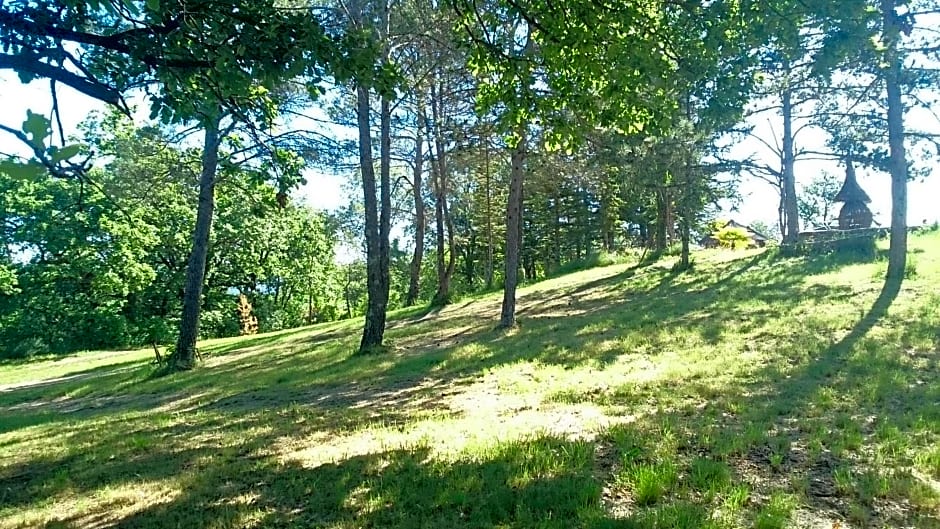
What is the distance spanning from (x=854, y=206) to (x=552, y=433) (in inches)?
772

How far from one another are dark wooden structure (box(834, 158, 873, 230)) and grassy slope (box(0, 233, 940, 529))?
9.98 meters

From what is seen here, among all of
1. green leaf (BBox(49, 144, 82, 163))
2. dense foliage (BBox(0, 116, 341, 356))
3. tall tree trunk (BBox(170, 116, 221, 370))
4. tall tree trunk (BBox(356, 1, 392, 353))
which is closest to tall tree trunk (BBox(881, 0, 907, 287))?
tall tree trunk (BBox(356, 1, 392, 353))

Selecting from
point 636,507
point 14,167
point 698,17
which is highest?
point 698,17

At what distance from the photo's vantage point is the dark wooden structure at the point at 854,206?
63.2ft

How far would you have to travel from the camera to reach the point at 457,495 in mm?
3320

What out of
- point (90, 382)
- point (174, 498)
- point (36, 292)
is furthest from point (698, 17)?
point (36, 292)

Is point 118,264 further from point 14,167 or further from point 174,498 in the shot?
point 14,167

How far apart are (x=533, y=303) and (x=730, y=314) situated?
246 inches

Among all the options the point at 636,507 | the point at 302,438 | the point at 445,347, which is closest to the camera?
the point at 636,507

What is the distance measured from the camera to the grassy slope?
10.4ft

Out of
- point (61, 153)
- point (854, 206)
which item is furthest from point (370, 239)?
point (854, 206)

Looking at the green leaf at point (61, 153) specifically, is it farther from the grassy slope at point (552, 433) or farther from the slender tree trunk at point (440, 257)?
the slender tree trunk at point (440, 257)

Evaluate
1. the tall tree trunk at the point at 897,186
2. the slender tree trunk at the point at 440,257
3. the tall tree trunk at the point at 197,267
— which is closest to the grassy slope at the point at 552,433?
the tall tree trunk at the point at 897,186

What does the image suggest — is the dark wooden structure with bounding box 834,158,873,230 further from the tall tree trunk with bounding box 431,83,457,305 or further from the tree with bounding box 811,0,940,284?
the tall tree trunk with bounding box 431,83,457,305
